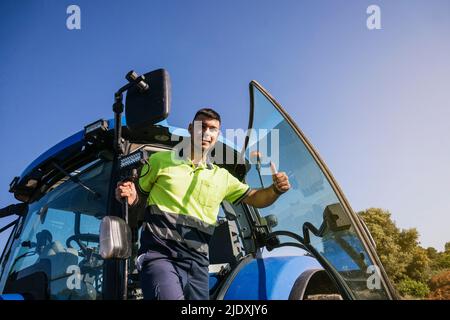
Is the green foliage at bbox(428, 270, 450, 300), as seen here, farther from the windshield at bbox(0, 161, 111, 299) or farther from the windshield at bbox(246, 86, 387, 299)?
the windshield at bbox(0, 161, 111, 299)

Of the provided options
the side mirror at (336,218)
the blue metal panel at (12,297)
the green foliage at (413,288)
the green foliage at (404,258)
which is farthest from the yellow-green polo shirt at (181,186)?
the green foliage at (413,288)

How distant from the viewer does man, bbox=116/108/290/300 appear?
1784 millimetres

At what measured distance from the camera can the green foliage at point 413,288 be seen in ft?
75.4

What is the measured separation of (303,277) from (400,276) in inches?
1056

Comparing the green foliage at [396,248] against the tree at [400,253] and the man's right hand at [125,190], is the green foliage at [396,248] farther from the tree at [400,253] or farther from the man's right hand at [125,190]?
the man's right hand at [125,190]

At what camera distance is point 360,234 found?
1.62 m

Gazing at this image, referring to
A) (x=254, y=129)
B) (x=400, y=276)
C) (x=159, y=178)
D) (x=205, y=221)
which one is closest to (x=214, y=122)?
(x=254, y=129)

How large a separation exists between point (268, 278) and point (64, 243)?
147 cm

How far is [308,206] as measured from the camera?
2.01 m

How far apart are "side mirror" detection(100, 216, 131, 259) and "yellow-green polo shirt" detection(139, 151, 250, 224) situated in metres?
0.42

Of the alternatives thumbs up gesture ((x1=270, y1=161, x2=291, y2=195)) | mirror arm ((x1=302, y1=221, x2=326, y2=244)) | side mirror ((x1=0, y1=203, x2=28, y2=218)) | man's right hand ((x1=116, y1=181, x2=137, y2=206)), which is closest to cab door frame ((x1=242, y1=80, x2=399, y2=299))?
mirror arm ((x1=302, y1=221, x2=326, y2=244))

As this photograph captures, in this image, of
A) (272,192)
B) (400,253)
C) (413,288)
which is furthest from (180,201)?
(400,253)

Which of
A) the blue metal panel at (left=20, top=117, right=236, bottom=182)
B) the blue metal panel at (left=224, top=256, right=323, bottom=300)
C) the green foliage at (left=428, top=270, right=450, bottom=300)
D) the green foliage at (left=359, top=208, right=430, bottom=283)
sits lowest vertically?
the green foliage at (left=428, top=270, right=450, bottom=300)
